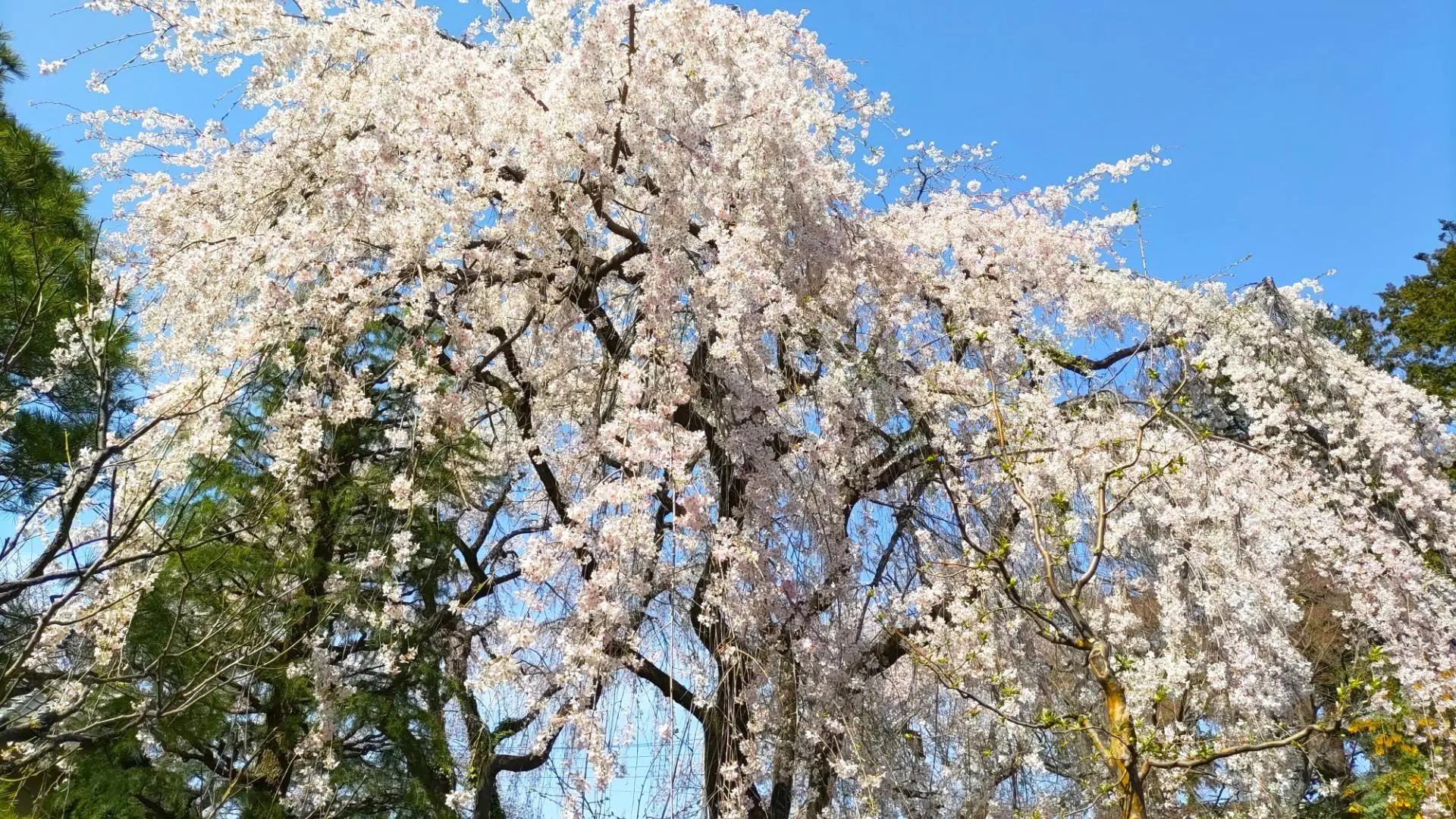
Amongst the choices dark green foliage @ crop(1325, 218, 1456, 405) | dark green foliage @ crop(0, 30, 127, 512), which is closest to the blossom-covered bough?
dark green foliage @ crop(0, 30, 127, 512)

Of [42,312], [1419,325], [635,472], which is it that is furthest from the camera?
[1419,325]

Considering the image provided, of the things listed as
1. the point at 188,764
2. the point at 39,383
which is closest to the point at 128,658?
the point at 188,764

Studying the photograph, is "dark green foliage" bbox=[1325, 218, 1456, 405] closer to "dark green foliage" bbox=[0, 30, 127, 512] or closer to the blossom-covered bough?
the blossom-covered bough

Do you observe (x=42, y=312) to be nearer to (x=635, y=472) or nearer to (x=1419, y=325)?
(x=635, y=472)

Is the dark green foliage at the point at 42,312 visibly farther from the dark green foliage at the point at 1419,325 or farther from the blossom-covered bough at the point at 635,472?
the dark green foliage at the point at 1419,325

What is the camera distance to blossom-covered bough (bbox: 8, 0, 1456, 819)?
3832mm

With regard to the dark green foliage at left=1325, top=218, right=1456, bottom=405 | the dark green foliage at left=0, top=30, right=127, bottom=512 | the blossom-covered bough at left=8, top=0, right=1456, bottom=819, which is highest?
the dark green foliage at left=1325, top=218, right=1456, bottom=405

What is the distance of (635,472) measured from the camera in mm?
3627

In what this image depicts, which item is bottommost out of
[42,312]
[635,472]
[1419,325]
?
[635,472]

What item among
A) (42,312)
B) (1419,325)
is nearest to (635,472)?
(42,312)

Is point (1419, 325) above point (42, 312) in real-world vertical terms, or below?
above

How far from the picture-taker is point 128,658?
13.9 ft

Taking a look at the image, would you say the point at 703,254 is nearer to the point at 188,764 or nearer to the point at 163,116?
the point at 163,116

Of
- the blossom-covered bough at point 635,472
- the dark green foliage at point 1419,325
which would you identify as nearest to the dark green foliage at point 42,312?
the blossom-covered bough at point 635,472
